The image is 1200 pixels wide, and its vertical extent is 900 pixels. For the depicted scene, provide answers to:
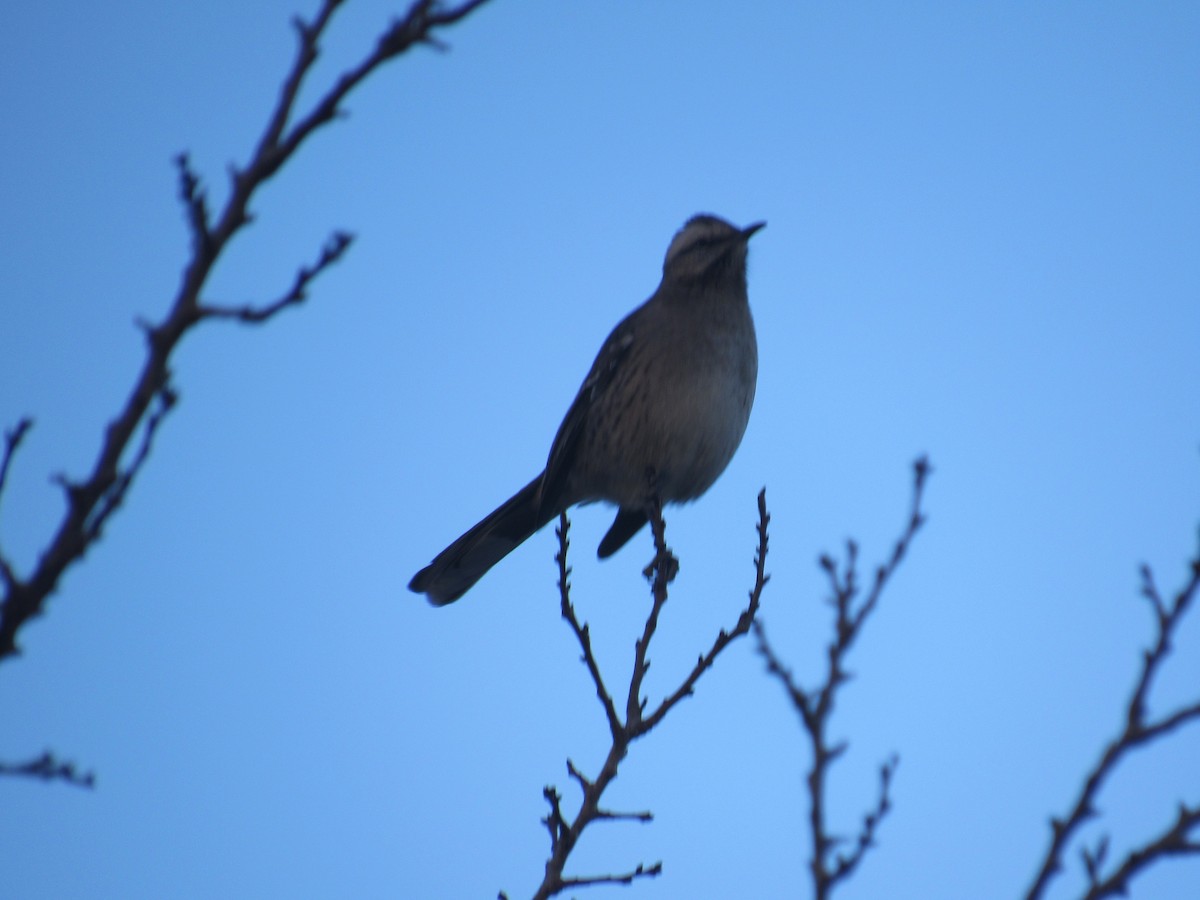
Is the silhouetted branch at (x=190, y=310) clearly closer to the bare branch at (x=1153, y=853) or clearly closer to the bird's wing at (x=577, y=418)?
the bare branch at (x=1153, y=853)

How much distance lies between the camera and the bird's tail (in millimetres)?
6430

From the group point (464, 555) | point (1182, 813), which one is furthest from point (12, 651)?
point (464, 555)

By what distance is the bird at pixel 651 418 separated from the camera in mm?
6492

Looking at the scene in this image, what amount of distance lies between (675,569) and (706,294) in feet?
7.24

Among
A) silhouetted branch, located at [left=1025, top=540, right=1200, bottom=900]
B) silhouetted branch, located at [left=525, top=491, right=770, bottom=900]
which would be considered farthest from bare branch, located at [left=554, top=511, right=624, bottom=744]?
silhouetted branch, located at [left=1025, top=540, right=1200, bottom=900]

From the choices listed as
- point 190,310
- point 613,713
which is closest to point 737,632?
point 613,713

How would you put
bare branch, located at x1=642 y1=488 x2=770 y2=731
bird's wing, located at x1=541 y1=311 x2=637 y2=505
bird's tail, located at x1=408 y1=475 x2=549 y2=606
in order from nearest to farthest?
bare branch, located at x1=642 y1=488 x2=770 y2=731, bird's tail, located at x1=408 y1=475 x2=549 y2=606, bird's wing, located at x1=541 y1=311 x2=637 y2=505

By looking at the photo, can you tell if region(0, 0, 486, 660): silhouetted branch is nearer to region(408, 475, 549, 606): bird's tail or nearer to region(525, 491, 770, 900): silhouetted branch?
region(525, 491, 770, 900): silhouetted branch

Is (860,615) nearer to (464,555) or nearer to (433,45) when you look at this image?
(433,45)

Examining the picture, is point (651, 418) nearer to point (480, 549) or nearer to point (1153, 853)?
point (480, 549)

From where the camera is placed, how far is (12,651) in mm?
1599

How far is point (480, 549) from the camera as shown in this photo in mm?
6543

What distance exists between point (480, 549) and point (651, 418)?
3.86ft

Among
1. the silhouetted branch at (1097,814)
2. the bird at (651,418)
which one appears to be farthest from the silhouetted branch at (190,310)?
the bird at (651,418)
